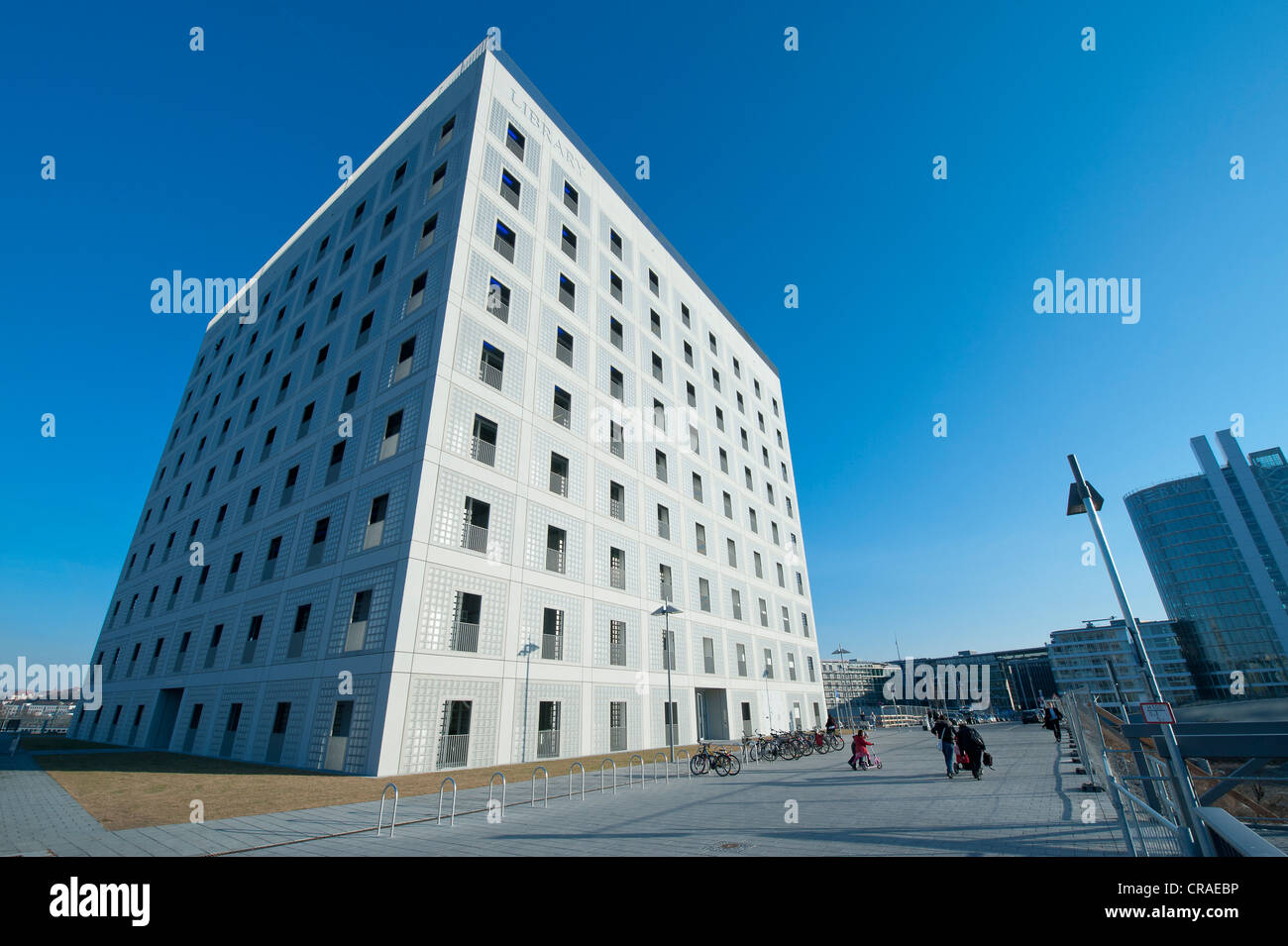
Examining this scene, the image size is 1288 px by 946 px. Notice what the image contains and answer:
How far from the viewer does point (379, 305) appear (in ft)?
75.9

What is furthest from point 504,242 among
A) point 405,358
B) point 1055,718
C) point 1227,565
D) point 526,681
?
point 1227,565

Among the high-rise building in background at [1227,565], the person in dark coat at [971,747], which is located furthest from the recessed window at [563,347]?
the high-rise building in background at [1227,565]

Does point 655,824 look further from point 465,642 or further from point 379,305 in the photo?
point 379,305

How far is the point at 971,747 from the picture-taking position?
13508 mm

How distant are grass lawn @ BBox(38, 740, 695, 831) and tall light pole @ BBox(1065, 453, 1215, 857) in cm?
1151

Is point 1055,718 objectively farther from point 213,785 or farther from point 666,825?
point 213,785

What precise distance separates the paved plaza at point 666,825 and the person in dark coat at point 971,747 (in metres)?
0.48

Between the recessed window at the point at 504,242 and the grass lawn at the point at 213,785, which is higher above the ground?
the recessed window at the point at 504,242

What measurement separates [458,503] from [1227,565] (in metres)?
157

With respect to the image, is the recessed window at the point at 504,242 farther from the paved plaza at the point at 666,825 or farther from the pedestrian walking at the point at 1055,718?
the pedestrian walking at the point at 1055,718

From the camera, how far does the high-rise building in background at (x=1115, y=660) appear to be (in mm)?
116125

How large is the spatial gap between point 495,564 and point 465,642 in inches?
108
